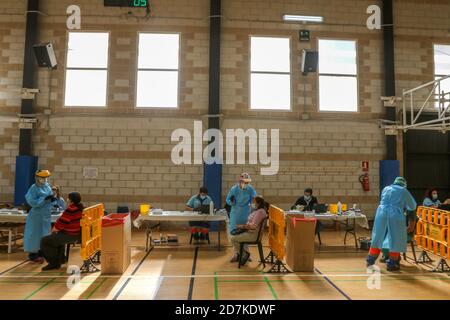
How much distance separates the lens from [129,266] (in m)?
6.26

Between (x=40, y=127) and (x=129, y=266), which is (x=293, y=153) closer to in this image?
(x=129, y=266)

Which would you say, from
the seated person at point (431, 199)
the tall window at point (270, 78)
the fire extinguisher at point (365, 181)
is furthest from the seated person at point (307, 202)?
the tall window at point (270, 78)

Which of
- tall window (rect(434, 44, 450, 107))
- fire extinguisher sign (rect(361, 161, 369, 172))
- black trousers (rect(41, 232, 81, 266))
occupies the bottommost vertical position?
black trousers (rect(41, 232, 81, 266))

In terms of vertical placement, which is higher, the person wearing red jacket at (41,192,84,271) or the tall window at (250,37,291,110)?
the tall window at (250,37,291,110)

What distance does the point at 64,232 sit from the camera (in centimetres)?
596

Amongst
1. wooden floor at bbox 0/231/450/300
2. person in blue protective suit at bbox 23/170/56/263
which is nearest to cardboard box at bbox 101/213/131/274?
wooden floor at bbox 0/231/450/300

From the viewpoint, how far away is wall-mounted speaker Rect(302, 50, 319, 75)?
1030 centimetres

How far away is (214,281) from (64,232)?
2568mm

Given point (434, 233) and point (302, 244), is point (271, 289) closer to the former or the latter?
point (302, 244)

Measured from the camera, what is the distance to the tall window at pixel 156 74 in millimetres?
10586

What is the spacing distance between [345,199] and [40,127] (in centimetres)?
891

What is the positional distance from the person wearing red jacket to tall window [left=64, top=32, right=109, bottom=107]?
16.9 ft

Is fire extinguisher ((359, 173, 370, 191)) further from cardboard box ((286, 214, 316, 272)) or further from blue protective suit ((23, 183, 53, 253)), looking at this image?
blue protective suit ((23, 183, 53, 253))

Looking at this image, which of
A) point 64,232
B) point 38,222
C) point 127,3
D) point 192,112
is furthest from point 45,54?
point 64,232
